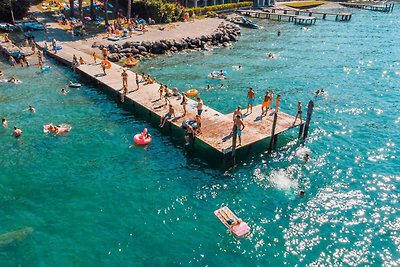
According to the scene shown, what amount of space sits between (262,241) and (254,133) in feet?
39.7

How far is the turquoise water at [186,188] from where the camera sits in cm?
2359

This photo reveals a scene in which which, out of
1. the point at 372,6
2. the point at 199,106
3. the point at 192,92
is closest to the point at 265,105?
the point at 199,106

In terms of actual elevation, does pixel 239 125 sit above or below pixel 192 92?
above

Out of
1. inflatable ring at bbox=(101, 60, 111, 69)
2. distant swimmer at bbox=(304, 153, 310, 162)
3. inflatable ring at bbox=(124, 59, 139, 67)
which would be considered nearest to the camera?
distant swimmer at bbox=(304, 153, 310, 162)

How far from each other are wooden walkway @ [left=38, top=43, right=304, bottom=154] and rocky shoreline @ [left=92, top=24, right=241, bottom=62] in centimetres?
1110

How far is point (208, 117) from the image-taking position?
3728 cm

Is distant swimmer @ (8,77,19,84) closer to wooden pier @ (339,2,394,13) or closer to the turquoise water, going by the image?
the turquoise water

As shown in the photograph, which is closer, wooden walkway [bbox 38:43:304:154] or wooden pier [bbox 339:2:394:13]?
wooden walkway [bbox 38:43:304:154]

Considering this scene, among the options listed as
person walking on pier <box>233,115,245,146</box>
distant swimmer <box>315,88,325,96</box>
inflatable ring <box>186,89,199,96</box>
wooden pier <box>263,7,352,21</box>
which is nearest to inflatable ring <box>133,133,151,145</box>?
person walking on pier <box>233,115,245,146</box>

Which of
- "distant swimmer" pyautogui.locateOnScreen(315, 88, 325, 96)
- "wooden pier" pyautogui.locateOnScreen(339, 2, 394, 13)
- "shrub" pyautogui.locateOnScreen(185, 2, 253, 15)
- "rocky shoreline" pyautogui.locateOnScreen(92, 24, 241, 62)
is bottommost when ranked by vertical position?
"distant swimmer" pyautogui.locateOnScreen(315, 88, 325, 96)

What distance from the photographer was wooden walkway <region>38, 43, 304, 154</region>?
1305 inches

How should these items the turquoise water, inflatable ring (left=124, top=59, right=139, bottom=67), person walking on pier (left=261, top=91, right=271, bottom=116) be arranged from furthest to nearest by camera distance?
inflatable ring (left=124, top=59, right=139, bottom=67) < person walking on pier (left=261, top=91, right=271, bottom=116) < the turquoise water

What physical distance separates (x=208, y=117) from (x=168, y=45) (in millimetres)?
32180

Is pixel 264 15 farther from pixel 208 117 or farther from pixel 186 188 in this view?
pixel 186 188
